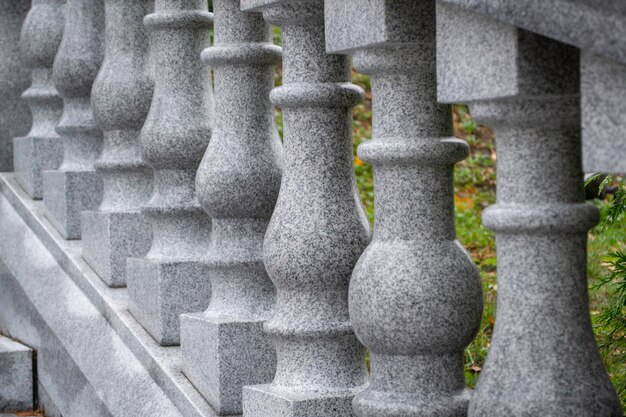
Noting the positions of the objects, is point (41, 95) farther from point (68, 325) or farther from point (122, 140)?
point (68, 325)

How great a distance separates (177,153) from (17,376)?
1571 millimetres

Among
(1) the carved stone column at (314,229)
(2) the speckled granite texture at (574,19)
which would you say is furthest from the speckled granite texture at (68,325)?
(2) the speckled granite texture at (574,19)

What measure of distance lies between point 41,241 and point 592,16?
11.9 feet

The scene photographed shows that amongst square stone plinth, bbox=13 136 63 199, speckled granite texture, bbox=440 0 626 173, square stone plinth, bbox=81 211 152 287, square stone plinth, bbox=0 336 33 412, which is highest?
speckled granite texture, bbox=440 0 626 173

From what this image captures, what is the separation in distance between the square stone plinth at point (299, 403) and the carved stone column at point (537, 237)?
70 centimetres

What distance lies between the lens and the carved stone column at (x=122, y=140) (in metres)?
4.11

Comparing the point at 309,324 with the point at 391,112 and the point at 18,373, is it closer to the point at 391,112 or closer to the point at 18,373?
the point at 391,112

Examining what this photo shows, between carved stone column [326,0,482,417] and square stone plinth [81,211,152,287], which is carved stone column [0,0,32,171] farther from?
carved stone column [326,0,482,417]

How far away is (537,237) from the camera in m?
2.12

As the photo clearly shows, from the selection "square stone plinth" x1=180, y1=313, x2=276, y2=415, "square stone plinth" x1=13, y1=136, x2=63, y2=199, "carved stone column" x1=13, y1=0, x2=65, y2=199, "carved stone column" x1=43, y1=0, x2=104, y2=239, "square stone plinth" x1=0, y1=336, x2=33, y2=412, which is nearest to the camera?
"square stone plinth" x1=180, y1=313, x2=276, y2=415

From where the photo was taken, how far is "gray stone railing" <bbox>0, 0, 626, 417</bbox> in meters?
2.09

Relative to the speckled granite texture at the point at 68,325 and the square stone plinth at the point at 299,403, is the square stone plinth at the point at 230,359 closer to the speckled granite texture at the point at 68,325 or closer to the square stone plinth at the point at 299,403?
the speckled granite texture at the point at 68,325

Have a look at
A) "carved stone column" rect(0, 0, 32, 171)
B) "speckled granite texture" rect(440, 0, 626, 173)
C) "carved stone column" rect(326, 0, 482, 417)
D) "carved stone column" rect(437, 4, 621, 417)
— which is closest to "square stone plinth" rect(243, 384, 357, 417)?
"carved stone column" rect(326, 0, 482, 417)

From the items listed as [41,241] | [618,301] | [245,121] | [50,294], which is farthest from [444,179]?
[41,241]
